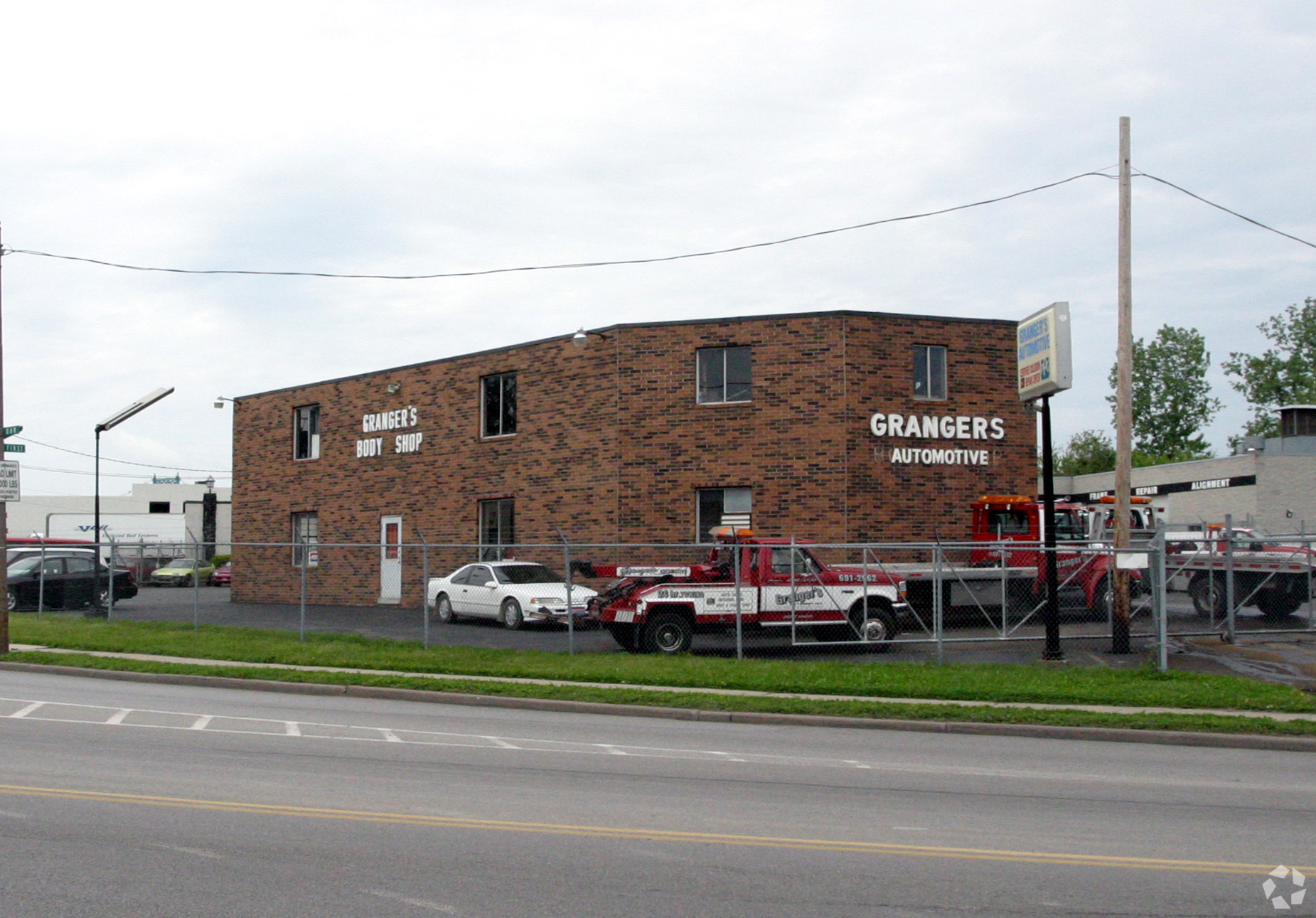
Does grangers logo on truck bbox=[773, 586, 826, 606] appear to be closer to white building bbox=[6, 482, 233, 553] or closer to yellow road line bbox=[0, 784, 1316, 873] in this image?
yellow road line bbox=[0, 784, 1316, 873]

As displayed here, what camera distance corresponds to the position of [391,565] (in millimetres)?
32219

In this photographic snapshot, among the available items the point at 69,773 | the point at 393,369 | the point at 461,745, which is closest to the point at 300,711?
the point at 461,745

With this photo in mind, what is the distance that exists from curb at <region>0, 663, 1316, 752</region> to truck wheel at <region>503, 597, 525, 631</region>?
729 cm

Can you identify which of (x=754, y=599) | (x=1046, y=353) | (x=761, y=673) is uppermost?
(x=1046, y=353)

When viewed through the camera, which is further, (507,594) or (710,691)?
(507,594)

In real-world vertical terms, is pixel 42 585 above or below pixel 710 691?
above

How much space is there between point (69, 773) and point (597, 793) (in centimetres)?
426

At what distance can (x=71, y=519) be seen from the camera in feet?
249

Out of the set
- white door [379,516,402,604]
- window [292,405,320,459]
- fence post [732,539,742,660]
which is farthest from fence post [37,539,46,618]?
fence post [732,539,742,660]

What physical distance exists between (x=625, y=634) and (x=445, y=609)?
743 cm

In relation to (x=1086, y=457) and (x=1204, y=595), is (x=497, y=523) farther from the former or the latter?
(x=1086, y=457)

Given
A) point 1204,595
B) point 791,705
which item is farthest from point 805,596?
point 1204,595

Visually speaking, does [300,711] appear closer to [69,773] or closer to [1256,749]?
[69,773]

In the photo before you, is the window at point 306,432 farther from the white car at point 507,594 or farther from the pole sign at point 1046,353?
the pole sign at point 1046,353
